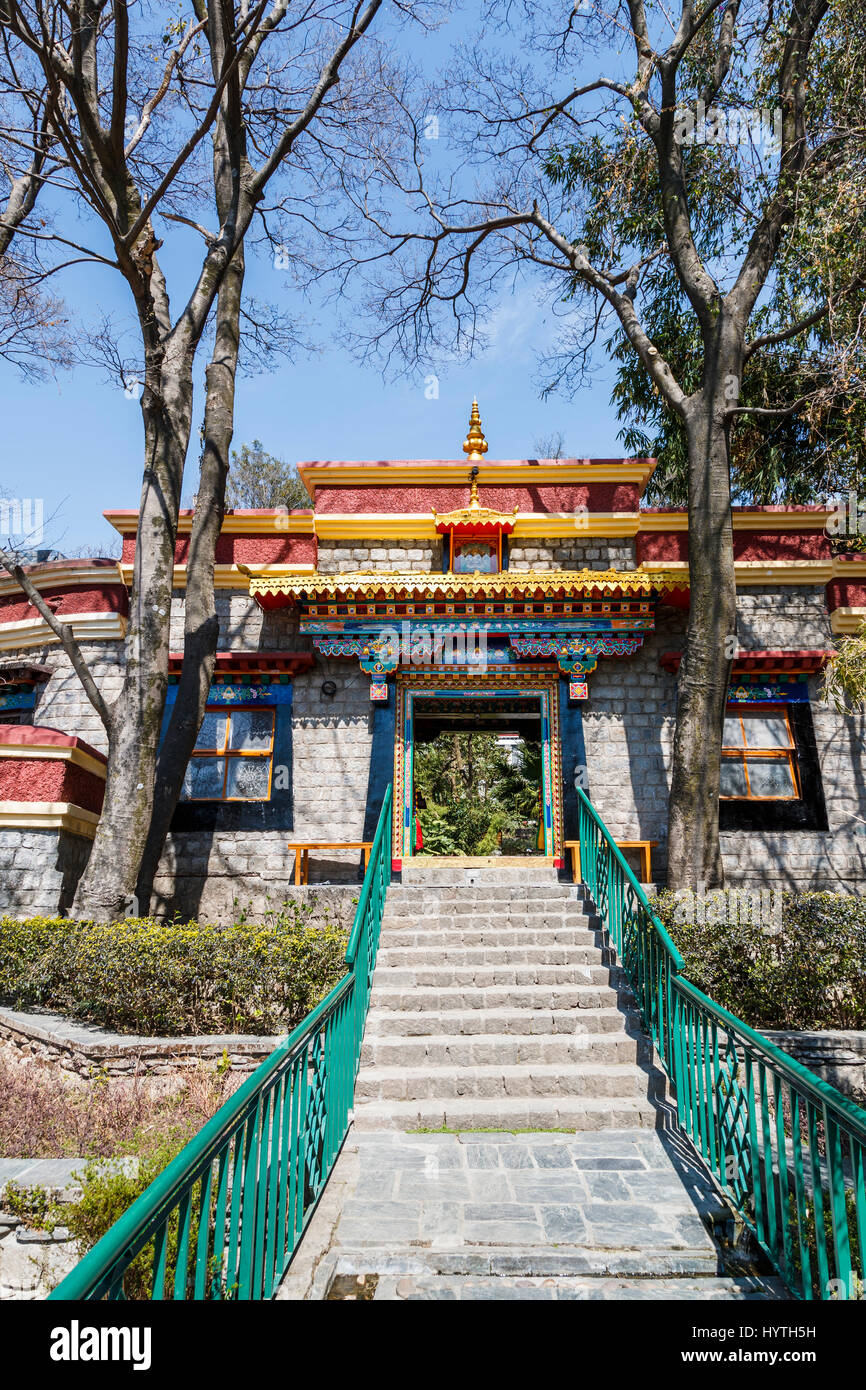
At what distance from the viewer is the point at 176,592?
11320 millimetres

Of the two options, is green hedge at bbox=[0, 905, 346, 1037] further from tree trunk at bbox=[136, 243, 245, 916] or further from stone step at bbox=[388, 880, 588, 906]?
tree trunk at bbox=[136, 243, 245, 916]

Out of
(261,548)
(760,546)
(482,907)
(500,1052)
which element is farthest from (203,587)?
(760,546)

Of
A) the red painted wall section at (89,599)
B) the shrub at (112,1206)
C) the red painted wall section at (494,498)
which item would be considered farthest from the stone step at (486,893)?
the red painted wall section at (89,599)

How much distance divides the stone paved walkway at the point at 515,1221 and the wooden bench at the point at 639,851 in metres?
4.08

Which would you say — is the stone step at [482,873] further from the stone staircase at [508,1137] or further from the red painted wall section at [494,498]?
the red painted wall section at [494,498]

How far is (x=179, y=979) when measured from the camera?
22.1 feet

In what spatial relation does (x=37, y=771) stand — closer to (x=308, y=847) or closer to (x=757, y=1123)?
(x=308, y=847)

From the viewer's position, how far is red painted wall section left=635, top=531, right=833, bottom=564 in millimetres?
11242

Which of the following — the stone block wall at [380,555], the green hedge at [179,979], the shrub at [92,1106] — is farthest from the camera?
the stone block wall at [380,555]

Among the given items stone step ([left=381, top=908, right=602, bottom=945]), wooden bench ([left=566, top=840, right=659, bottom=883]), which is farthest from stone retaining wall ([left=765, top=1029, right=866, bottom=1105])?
wooden bench ([left=566, top=840, right=659, bottom=883])

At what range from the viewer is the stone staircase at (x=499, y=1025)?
18.1ft

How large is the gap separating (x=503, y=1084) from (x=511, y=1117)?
342 mm

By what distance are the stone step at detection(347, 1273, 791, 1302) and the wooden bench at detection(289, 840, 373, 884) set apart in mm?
5977
